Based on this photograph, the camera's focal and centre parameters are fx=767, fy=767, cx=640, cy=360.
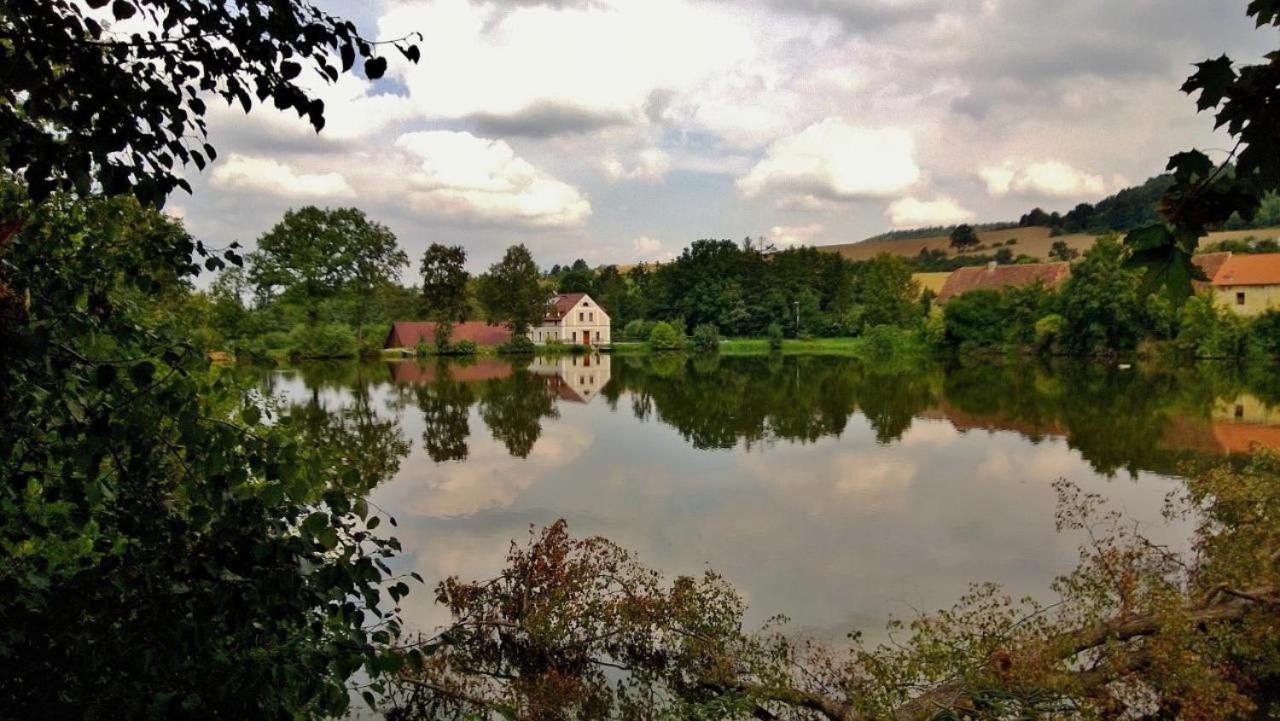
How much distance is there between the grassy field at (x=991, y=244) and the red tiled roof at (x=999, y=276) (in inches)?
748

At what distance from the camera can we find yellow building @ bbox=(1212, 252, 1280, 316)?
171 ft

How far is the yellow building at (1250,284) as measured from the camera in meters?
52.1

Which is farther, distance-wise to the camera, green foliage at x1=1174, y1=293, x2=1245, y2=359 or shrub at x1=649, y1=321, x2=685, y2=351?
shrub at x1=649, y1=321, x2=685, y2=351

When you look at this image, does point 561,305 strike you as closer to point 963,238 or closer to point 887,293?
point 887,293

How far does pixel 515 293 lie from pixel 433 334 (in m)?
8.01

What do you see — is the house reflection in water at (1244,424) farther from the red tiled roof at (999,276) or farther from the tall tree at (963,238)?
the tall tree at (963,238)

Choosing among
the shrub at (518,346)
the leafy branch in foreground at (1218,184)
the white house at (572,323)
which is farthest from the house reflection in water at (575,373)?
the leafy branch in foreground at (1218,184)

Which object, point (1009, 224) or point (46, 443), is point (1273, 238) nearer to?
point (1009, 224)

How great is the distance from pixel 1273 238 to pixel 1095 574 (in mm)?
80744

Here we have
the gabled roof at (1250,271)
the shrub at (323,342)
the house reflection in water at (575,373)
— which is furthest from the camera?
the shrub at (323,342)

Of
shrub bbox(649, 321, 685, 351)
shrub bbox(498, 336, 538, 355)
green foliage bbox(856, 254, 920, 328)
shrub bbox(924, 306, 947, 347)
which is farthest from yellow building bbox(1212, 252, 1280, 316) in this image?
shrub bbox(498, 336, 538, 355)

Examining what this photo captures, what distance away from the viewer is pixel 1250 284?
52.7 m

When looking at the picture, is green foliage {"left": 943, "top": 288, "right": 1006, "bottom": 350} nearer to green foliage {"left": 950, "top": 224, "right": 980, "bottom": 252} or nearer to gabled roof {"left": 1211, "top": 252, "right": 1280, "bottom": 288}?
gabled roof {"left": 1211, "top": 252, "right": 1280, "bottom": 288}

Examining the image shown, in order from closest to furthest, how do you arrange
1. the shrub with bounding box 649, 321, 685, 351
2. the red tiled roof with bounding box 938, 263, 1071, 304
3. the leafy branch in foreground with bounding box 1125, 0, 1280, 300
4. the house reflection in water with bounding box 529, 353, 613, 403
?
the leafy branch in foreground with bounding box 1125, 0, 1280, 300 → the house reflection in water with bounding box 529, 353, 613, 403 → the red tiled roof with bounding box 938, 263, 1071, 304 → the shrub with bounding box 649, 321, 685, 351
